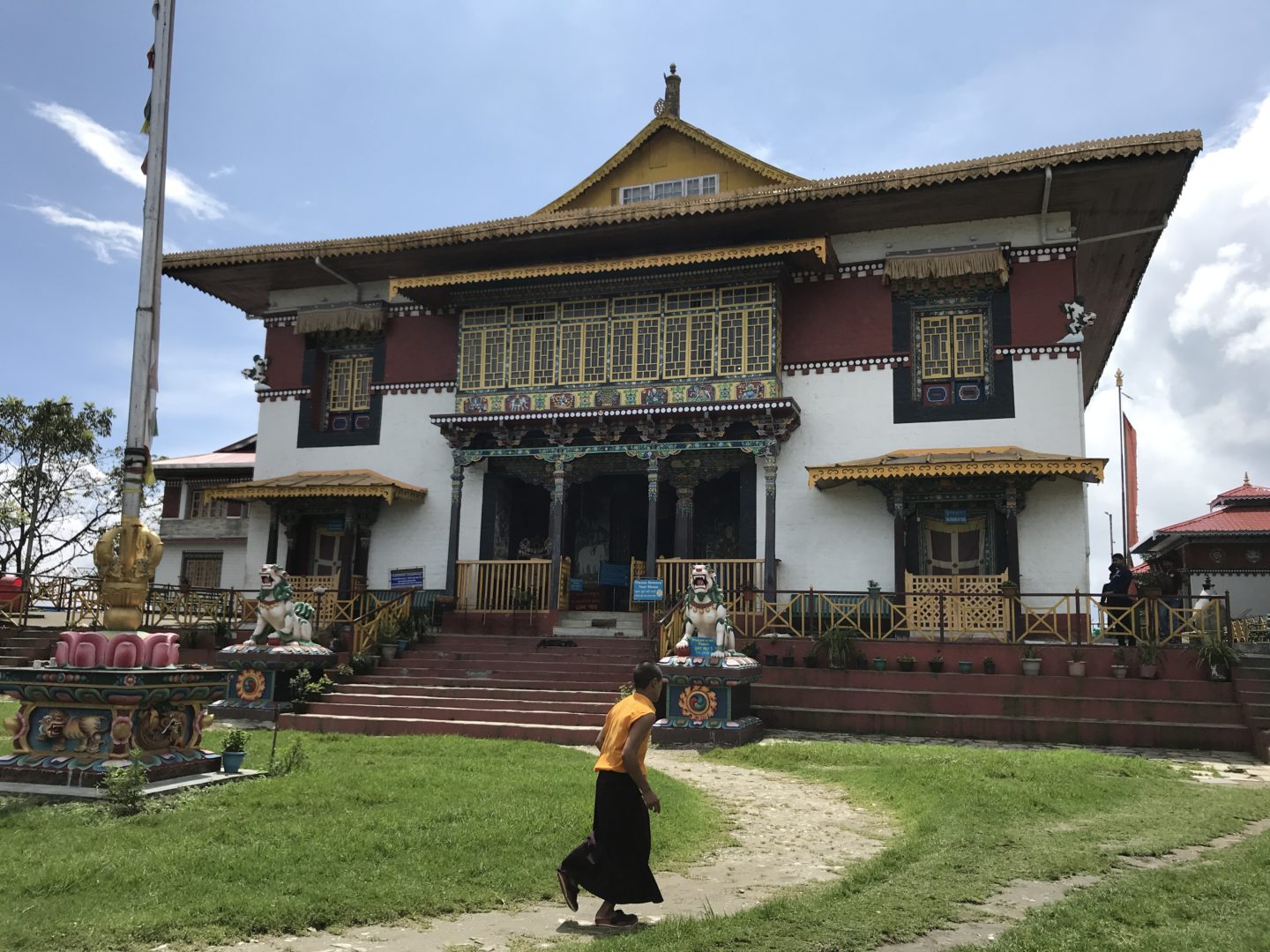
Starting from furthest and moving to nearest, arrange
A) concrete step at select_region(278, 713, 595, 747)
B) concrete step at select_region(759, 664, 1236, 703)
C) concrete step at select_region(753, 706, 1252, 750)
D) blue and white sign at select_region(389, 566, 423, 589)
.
→ blue and white sign at select_region(389, 566, 423, 589), concrete step at select_region(759, 664, 1236, 703), concrete step at select_region(278, 713, 595, 747), concrete step at select_region(753, 706, 1252, 750)

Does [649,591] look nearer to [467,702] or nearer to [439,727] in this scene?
[467,702]

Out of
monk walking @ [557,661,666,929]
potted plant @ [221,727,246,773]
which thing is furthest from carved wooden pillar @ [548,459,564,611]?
monk walking @ [557,661,666,929]

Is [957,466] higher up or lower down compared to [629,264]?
lower down

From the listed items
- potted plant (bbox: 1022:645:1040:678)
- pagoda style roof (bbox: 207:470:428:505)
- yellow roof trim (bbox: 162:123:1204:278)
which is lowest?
potted plant (bbox: 1022:645:1040:678)

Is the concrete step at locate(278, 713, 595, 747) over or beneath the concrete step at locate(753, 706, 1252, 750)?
beneath

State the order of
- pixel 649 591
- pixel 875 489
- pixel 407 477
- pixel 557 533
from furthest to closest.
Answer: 1. pixel 407 477
2. pixel 557 533
3. pixel 875 489
4. pixel 649 591

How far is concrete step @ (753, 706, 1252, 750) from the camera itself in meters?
13.5

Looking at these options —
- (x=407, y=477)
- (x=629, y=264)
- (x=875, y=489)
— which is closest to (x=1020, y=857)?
(x=875, y=489)

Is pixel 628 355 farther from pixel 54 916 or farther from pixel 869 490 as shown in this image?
pixel 54 916

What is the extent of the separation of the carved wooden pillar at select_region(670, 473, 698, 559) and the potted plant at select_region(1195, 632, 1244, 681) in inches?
355

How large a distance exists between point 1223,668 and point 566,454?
12.0 meters

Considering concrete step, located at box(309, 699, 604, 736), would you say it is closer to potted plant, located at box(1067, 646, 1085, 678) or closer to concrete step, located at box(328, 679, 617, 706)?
concrete step, located at box(328, 679, 617, 706)

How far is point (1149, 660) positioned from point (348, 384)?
17.5 m

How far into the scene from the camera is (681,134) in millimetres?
24062
